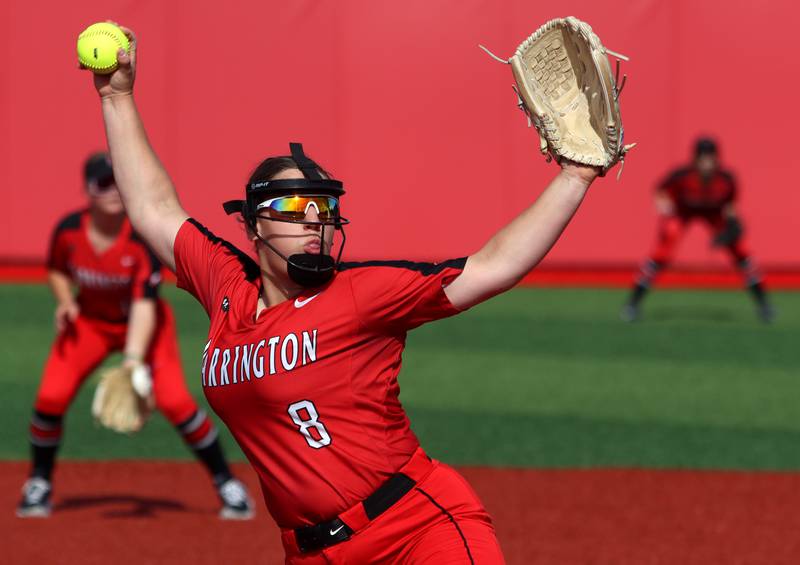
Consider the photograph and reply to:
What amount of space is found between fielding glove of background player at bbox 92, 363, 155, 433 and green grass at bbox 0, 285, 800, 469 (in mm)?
2479

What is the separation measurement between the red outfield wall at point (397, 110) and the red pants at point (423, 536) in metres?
16.7

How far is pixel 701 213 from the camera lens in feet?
51.8

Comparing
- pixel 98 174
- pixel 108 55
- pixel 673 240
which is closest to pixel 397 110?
pixel 673 240

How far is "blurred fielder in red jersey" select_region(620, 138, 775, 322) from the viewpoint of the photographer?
15.4 m

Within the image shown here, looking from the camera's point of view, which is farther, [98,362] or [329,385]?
[98,362]

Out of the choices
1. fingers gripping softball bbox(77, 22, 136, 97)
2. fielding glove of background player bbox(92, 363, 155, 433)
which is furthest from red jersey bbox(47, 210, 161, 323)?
fingers gripping softball bbox(77, 22, 136, 97)

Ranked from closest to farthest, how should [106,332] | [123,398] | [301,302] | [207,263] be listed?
[301,302] < [207,263] < [123,398] < [106,332]

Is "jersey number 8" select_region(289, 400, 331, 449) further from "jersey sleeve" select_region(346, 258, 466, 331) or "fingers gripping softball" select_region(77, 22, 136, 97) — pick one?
"fingers gripping softball" select_region(77, 22, 136, 97)

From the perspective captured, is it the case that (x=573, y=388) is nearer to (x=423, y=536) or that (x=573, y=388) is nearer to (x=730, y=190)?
(x=730, y=190)

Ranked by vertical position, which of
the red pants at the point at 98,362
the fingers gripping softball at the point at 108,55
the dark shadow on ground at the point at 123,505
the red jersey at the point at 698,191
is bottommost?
the dark shadow on ground at the point at 123,505

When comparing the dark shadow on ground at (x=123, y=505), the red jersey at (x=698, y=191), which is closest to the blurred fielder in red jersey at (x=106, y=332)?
the dark shadow on ground at (x=123, y=505)

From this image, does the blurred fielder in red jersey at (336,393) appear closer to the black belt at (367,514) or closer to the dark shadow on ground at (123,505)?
the black belt at (367,514)

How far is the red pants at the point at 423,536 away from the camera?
351 centimetres

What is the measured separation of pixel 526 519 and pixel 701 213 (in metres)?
9.29
